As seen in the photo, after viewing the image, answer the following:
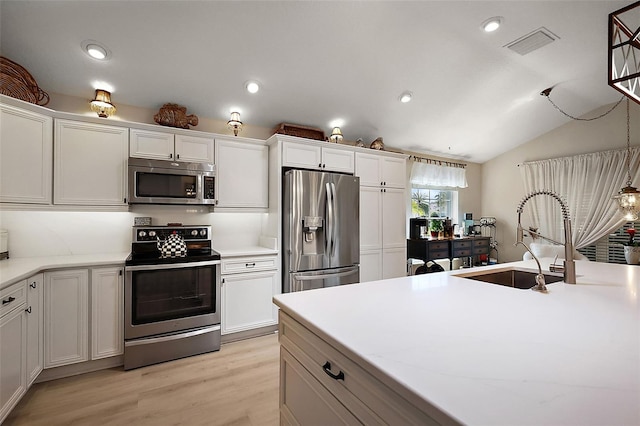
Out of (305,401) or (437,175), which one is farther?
(437,175)

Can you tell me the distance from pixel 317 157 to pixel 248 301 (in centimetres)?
177

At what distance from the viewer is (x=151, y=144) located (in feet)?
9.23

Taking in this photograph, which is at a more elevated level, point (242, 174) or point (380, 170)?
point (380, 170)

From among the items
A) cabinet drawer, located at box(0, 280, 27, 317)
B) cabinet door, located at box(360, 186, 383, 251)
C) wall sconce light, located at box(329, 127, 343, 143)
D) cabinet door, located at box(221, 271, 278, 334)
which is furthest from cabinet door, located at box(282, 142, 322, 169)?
cabinet drawer, located at box(0, 280, 27, 317)

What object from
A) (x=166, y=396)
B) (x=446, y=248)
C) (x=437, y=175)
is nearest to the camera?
(x=166, y=396)

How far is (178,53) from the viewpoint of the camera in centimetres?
248

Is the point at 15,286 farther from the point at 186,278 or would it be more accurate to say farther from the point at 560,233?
the point at 560,233

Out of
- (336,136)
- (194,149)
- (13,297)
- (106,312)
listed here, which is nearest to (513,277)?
(336,136)

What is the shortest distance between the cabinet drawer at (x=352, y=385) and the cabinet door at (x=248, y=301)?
1839 millimetres

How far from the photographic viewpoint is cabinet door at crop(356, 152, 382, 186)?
12.0 feet

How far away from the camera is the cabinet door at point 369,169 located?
3.66 meters

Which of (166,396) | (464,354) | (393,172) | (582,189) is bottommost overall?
(166,396)

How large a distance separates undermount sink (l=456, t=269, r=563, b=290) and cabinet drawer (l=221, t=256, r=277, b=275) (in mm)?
1932

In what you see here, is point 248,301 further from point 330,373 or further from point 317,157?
point 330,373
